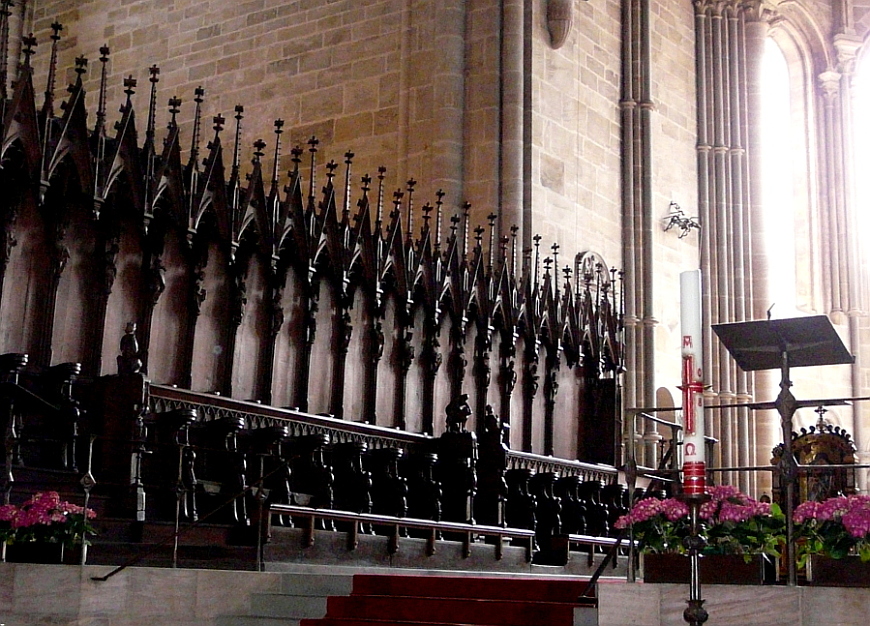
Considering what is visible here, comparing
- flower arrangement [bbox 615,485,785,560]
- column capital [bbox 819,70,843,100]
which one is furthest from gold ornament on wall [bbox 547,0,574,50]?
flower arrangement [bbox 615,485,785,560]

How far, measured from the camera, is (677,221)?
2038 cm

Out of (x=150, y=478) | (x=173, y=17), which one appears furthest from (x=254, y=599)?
(x=173, y=17)

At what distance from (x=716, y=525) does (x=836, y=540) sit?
0.68m

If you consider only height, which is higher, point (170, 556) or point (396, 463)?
point (396, 463)

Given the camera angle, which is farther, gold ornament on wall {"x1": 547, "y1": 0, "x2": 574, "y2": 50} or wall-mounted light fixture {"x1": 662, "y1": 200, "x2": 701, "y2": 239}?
wall-mounted light fixture {"x1": 662, "y1": 200, "x2": 701, "y2": 239}

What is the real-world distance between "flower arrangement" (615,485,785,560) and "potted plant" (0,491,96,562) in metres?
3.28

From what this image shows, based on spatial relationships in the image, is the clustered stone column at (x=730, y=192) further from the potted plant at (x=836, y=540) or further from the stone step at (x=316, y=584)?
the potted plant at (x=836, y=540)

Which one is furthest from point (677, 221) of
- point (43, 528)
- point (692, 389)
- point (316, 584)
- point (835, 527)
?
Answer: point (692, 389)

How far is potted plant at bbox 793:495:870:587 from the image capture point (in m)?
6.95

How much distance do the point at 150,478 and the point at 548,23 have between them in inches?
408

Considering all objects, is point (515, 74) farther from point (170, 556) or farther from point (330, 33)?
point (170, 556)

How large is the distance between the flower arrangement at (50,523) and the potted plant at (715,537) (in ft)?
10.7

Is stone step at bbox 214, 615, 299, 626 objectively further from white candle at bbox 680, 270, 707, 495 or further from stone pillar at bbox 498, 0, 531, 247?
stone pillar at bbox 498, 0, 531, 247

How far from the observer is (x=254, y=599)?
336 inches
